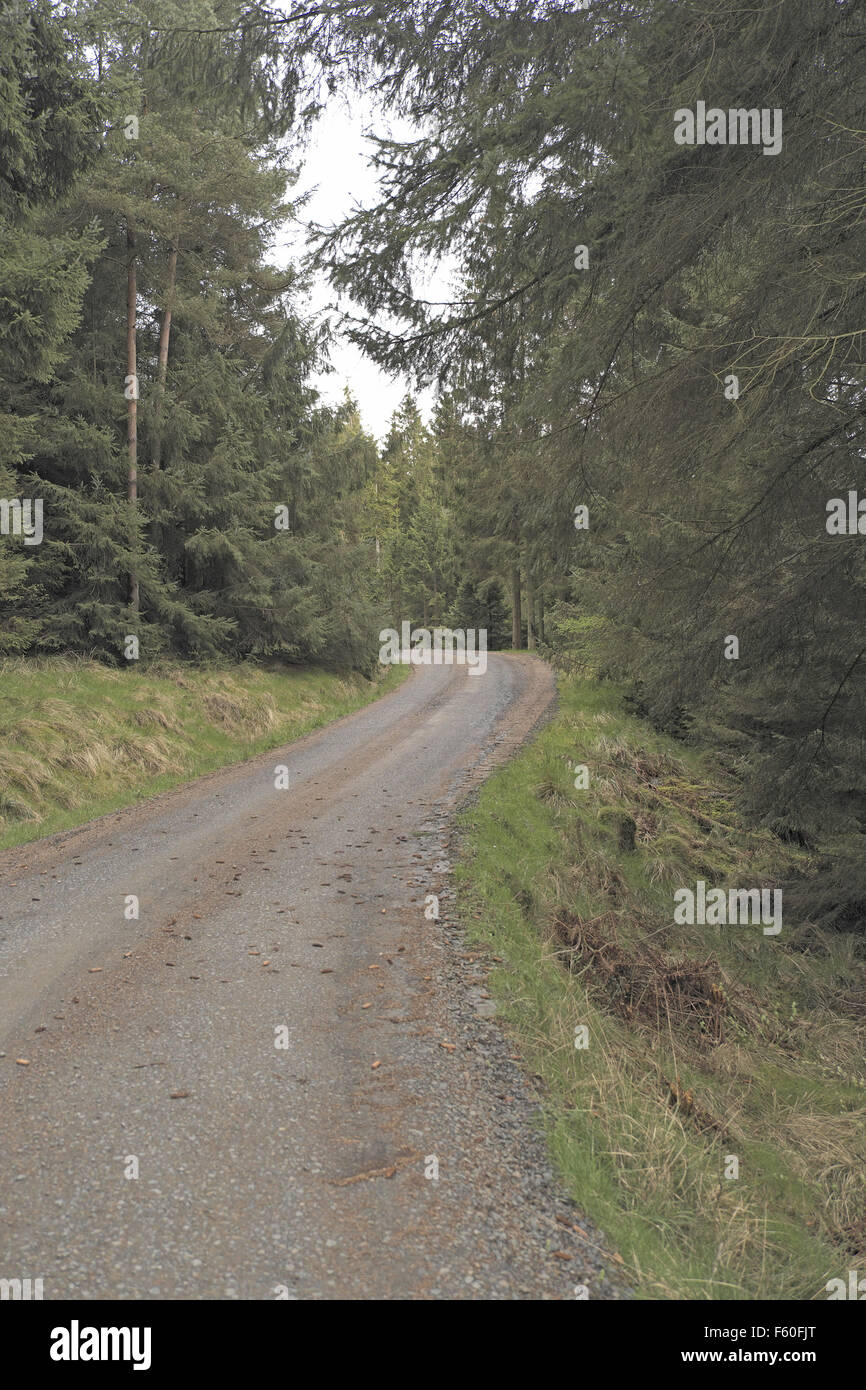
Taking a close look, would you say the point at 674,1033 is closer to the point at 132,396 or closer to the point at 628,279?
the point at 628,279

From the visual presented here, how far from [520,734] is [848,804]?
7542 mm

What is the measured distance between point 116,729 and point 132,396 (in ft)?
26.2

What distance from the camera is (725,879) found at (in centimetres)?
1085

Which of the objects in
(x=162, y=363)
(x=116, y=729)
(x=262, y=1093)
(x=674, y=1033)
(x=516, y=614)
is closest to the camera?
(x=262, y=1093)

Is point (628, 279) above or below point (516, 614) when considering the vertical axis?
below

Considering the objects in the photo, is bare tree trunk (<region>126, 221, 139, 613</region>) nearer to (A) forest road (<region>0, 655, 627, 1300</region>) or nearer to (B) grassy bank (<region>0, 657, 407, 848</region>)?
(B) grassy bank (<region>0, 657, 407, 848</region>)

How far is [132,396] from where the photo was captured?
54.9ft

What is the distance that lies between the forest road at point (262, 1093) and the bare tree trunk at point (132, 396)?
938 cm

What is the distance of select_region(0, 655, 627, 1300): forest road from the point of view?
9.82ft

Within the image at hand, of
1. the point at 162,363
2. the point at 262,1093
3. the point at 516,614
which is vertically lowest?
the point at 262,1093

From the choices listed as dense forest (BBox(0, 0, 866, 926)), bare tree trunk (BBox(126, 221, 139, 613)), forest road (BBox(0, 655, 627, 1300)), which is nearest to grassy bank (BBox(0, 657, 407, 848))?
bare tree trunk (BBox(126, 221, 139, 613))

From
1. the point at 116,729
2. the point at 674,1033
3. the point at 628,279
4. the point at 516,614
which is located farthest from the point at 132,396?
A: the point at 516,614

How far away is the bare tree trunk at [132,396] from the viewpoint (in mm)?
16578

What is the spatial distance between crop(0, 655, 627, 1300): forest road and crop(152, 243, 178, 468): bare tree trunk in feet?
39.4
